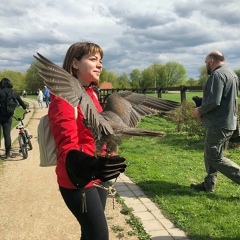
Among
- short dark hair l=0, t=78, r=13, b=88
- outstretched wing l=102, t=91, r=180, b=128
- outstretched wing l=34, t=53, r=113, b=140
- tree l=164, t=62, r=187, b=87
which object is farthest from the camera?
tree l=164, t=62, r=187, b=87

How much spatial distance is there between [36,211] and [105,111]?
2.94m

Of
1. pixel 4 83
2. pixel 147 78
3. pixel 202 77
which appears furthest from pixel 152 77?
pixel 4 83

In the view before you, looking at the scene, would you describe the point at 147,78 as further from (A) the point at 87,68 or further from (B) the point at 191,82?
(A) the point at 87,68

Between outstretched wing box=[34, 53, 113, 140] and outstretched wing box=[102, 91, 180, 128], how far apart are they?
1.32ft

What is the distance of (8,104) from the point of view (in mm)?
7801

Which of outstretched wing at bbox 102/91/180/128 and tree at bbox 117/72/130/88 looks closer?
outstretched wing at bbox 102/91/180/128

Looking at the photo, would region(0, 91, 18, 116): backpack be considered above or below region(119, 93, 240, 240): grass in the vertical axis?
above

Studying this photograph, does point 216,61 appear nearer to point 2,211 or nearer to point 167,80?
point 2,211

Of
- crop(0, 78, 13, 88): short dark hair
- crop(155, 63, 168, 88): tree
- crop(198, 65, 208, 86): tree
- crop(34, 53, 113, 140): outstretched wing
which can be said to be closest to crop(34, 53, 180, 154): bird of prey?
crop(34, 53, 113, 140): outstretched wing

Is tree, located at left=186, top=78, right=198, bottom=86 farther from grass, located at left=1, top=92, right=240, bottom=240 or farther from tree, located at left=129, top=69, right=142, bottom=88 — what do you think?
grass, located at left=1, top=92, right=240, bottom=240

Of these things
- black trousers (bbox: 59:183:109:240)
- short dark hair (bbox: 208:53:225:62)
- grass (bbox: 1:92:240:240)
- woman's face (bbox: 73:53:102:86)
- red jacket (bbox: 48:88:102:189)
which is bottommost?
grass (bbox: 1:92:240:240)

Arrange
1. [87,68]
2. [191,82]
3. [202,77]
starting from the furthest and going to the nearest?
1. [191,82]
2. [202,77]
3. [87,68]

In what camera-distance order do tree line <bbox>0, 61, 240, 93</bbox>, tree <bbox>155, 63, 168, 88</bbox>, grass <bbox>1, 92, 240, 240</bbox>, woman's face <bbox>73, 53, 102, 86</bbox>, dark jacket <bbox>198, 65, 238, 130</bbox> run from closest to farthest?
woman's face <bbox>73, 53, 102, 86</bbox> < grass <bbox>1, 92, 240, 240</bbox> < dark jacket <bbox>198, 65, 238, 130</bbox> < tree line <bbox>0, 61, 240, 93</bbox> < tree <bbox>155, 63, 168, 88</bbox>

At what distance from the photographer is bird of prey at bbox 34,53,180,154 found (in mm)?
1869
